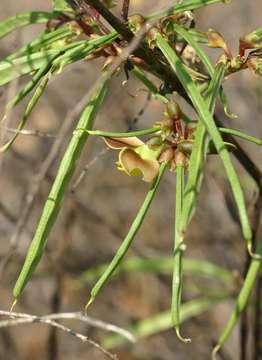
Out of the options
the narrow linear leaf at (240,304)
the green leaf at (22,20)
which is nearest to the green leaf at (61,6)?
the green leaf at (22,20)

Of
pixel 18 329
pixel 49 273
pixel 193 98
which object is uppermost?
pixel 193 98

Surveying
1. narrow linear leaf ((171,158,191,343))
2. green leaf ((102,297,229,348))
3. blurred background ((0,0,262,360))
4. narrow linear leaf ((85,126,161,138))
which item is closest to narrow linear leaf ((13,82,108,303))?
narrow linear leaf ((85,126,161,138))

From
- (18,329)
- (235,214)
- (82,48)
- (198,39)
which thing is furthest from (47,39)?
(18,329)

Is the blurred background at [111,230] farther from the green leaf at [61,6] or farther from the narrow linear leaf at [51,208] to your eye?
the narrow linear leaf at [51,208]

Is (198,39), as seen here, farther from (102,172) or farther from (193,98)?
(102,172)

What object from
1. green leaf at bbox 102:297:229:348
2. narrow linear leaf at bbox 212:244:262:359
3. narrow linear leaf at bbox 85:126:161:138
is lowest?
green leaf at bbox 102:297:229:348

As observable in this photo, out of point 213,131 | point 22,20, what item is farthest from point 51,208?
point 22,20

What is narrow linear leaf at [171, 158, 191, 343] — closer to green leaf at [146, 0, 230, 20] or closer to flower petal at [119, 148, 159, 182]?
flower petal at [119, 148, 159, 182]
